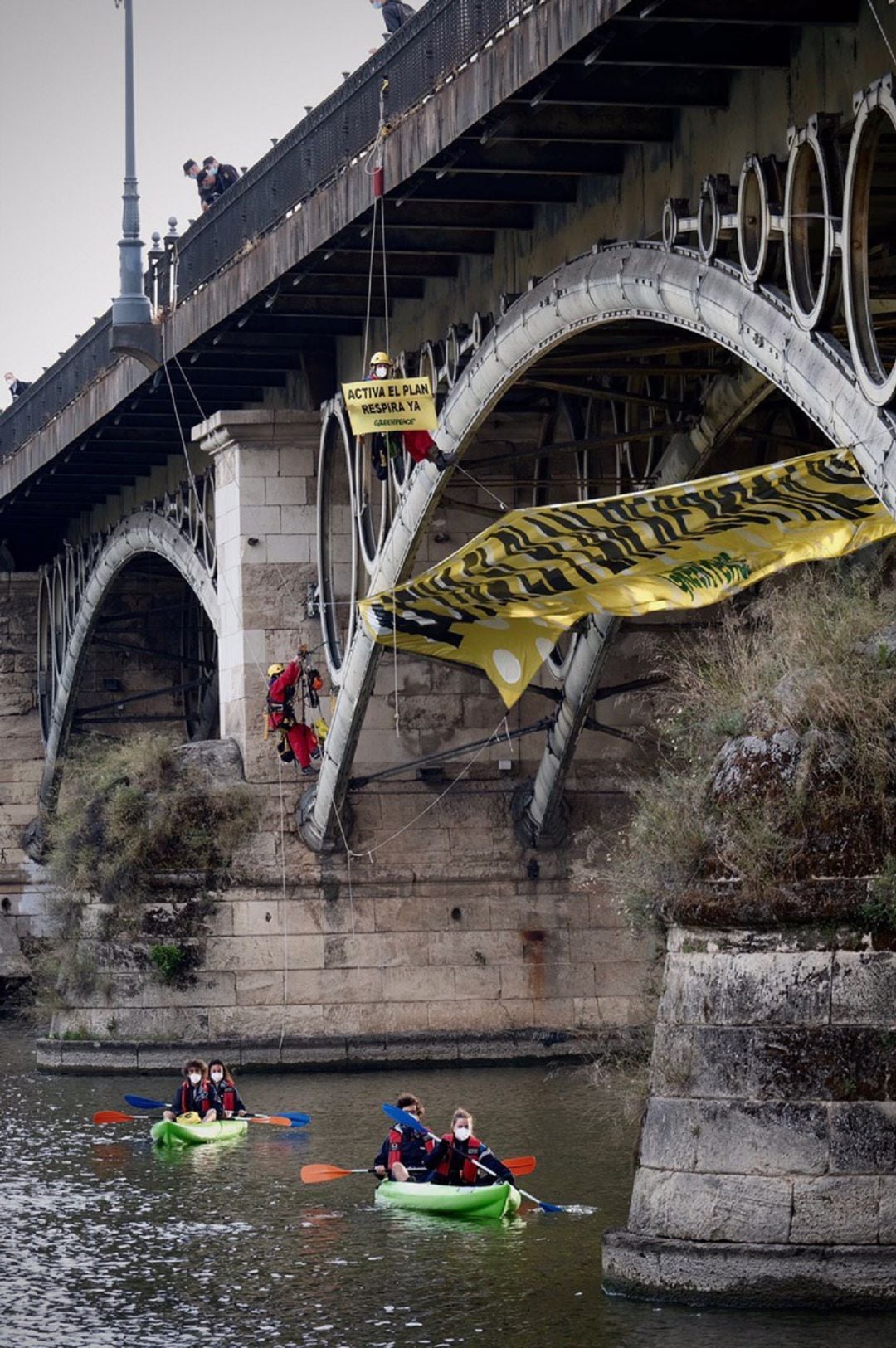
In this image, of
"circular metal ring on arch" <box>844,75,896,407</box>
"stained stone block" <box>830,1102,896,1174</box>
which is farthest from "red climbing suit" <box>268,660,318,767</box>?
"stained stone block" <box>830,1102,896,1174</box>

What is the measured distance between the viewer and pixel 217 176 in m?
30.8

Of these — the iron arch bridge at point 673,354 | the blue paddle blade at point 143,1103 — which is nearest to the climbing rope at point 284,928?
the iron arch bridge at point 673,354

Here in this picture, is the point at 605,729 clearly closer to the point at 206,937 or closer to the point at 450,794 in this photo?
the point at 450,794

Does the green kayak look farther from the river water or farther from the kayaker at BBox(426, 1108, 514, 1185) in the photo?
the kayaker at BBox(426, 1108, 514, 1185)

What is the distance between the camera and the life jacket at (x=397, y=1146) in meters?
18.8

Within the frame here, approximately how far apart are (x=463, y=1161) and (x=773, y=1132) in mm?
5705

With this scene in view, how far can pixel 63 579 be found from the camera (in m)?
43.7

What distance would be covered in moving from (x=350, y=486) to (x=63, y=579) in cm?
1658

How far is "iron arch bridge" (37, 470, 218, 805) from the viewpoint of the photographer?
1313 inches

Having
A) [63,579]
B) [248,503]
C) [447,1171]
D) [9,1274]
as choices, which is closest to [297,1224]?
[447,1171]

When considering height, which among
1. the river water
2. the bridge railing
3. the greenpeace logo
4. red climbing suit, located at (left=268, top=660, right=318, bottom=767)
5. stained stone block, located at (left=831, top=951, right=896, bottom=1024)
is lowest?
the river water

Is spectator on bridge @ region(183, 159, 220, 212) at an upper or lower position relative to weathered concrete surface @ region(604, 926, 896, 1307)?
upper

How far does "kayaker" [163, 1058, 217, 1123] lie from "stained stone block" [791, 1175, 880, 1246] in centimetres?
1128

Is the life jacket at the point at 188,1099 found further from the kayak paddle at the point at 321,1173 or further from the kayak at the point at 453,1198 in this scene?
the kayak at the point at 453,1198
